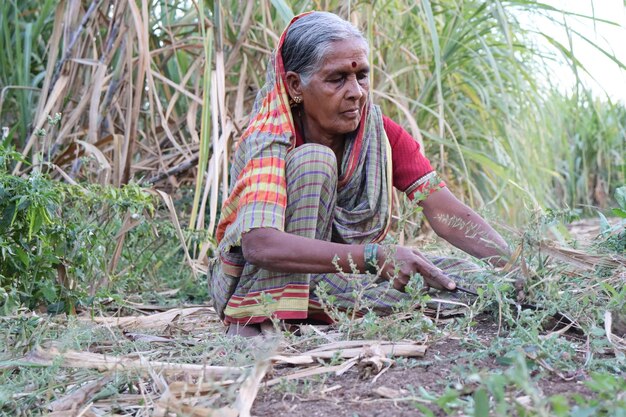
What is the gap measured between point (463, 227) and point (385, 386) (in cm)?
90

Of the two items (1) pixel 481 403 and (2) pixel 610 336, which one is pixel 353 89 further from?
(1) pixel 481 403

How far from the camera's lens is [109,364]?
1.66 metres

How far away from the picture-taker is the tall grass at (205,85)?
297cm

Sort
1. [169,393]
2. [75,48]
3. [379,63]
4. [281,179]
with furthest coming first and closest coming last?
[379,63], [75,48], [281,179], [169,393]

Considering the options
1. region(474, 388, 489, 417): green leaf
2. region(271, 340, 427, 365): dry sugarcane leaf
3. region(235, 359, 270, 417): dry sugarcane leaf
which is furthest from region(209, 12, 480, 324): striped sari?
region(474, 388, 489, 417): green leaf

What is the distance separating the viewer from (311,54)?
7.23ft

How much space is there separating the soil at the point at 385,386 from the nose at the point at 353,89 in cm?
79

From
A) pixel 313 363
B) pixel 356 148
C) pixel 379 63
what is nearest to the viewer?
pixel 313 363

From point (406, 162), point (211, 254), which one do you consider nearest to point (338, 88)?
point (406, 162)

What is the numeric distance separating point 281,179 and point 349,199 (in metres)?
0.28

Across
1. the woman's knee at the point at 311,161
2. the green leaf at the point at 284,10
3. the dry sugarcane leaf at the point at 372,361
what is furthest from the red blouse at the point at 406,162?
the dry sugarcane leaf at the point at 372,361

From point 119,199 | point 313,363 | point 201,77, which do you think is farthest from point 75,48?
point 313,363

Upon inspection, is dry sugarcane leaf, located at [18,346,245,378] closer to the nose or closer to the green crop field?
the green crop field

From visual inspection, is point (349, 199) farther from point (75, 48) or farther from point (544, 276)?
point (75, 48)
